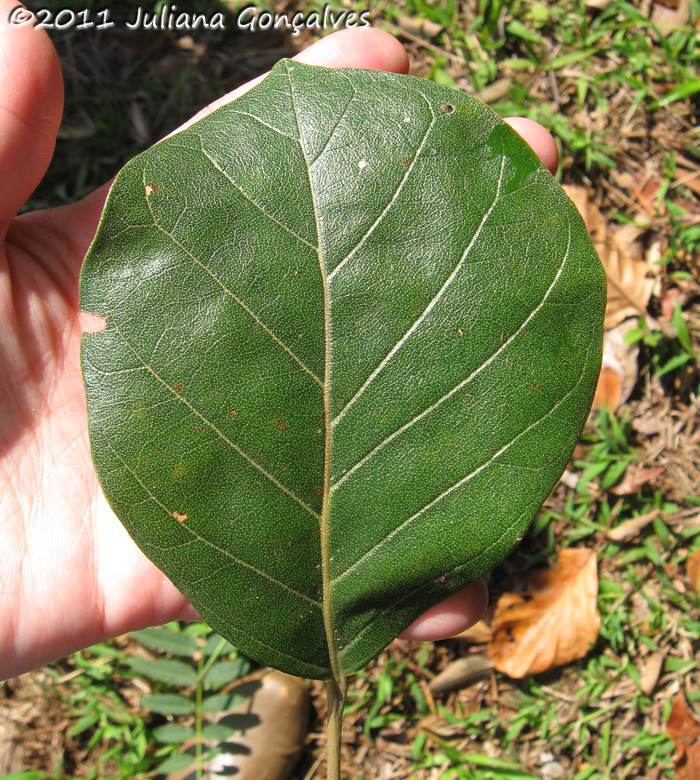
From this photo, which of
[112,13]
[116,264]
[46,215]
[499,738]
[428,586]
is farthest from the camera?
[112,13]

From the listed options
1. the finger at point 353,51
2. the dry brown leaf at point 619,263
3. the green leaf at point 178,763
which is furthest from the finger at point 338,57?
the green leaf at point 178,763

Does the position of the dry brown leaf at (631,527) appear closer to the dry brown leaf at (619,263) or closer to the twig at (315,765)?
the dry brown leaf at (619,263)

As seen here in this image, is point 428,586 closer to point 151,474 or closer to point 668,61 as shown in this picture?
point 151,474

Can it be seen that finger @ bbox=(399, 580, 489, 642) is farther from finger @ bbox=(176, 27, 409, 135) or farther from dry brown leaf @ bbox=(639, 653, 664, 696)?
finger @ bbox=(176, 27, 409, 135)

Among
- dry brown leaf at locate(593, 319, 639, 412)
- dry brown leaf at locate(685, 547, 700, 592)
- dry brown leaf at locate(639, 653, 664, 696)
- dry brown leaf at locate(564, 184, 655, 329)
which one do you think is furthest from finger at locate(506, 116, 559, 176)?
dry brown leaf at locate(639, 653, 664, 696)

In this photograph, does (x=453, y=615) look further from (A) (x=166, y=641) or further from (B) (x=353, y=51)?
(B) (x=353, y=51)

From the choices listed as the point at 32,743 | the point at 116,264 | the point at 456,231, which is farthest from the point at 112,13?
the point at 32,743

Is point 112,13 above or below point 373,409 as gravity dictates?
above
